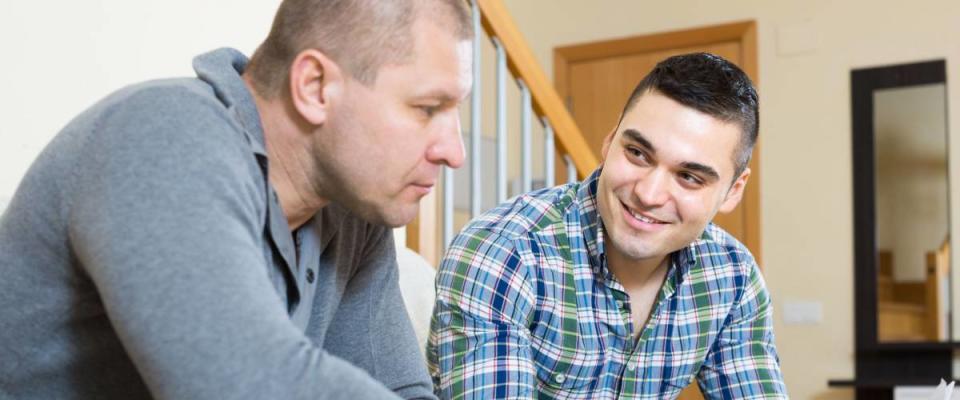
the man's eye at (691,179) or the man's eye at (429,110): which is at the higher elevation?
the man's eye at (429,110)

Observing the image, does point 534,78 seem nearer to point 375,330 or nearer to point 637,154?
point 637,154

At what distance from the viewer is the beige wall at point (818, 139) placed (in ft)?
15.2

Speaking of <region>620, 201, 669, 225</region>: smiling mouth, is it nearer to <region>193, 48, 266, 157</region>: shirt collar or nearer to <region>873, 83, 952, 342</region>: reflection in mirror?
<region>193, 48, 266, 157</region>: shirt collar

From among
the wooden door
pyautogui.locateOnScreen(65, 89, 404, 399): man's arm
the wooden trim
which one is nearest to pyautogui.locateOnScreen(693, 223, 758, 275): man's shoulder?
pyautogui.locateOnScreen(65, 89, 404, 399): man's arm

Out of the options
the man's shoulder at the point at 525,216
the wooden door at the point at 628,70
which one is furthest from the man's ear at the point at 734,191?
the wooden door at the point at 628,70

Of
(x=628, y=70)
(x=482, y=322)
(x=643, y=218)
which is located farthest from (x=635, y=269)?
(x=628, y=70)

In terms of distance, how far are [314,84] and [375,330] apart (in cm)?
37

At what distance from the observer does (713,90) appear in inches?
64.9

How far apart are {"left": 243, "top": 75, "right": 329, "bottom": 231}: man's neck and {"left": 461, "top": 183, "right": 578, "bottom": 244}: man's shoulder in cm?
55

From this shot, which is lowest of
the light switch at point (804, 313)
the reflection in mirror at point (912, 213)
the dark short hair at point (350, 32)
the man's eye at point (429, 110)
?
the light switch at point (804, 313)

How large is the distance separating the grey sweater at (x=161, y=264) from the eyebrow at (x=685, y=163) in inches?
27.8

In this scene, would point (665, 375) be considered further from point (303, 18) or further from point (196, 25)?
point (196, 25)

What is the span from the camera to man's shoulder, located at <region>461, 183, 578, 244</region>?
1.57m

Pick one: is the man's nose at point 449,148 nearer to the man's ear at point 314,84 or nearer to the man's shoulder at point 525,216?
the man's ear at point 314,84
